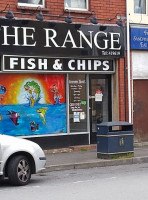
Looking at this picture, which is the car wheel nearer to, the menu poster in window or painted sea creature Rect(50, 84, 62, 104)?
painted sea creature Rect(50, 84, 62, 104)

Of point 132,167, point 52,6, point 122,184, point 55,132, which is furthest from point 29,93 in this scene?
point 122,184

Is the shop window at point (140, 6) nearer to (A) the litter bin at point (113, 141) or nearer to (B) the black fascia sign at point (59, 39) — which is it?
(B) the black fascia sign at point (59, 39)

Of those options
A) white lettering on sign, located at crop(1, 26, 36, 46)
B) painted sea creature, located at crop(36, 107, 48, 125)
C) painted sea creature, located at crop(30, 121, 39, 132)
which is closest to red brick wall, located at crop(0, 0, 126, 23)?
white lettering on sign, located at crop(1, 26, 36, 46)

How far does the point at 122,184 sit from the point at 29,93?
6.34 metres

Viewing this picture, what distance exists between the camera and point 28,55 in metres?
15.0

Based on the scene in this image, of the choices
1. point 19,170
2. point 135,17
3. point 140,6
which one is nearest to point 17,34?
point 135,17

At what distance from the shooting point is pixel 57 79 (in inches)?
629

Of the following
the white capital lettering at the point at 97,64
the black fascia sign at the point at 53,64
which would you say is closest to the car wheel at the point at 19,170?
the black fascia sign at the point at 53,64

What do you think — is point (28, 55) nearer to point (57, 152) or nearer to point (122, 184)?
point (57, 152)

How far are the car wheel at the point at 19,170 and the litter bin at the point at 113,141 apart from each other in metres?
3.97

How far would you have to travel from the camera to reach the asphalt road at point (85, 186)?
8.62m

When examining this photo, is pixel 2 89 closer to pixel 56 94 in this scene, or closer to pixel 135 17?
pixel 56 94

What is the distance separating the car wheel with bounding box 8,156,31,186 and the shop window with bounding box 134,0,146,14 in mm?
9287

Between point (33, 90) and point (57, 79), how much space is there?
983 millimetres
